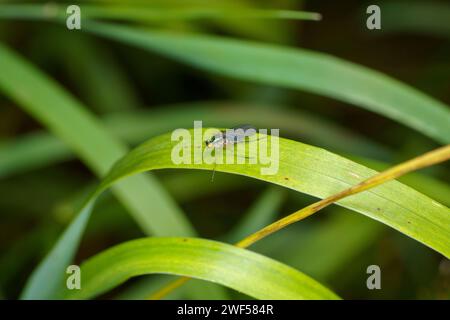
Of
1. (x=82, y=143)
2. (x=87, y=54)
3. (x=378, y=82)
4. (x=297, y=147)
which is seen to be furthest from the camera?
(x=87, y=54)

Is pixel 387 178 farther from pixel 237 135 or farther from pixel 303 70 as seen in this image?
pixel 303 70

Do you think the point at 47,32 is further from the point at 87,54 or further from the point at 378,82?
the point at 378,82

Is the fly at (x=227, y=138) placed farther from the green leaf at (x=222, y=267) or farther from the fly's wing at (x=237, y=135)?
the green leaf at (x=222, y=267)

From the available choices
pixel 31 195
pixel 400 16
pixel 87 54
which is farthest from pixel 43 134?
pixel 400 16

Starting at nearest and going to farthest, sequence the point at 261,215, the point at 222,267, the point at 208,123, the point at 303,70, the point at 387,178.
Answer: the point at 387,178
the point at 222,267
the point at 303,70
the point at 261,215
the point at 208,123

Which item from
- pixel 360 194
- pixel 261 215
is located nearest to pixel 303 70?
pixel 261 215

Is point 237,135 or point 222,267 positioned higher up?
point 237,135
